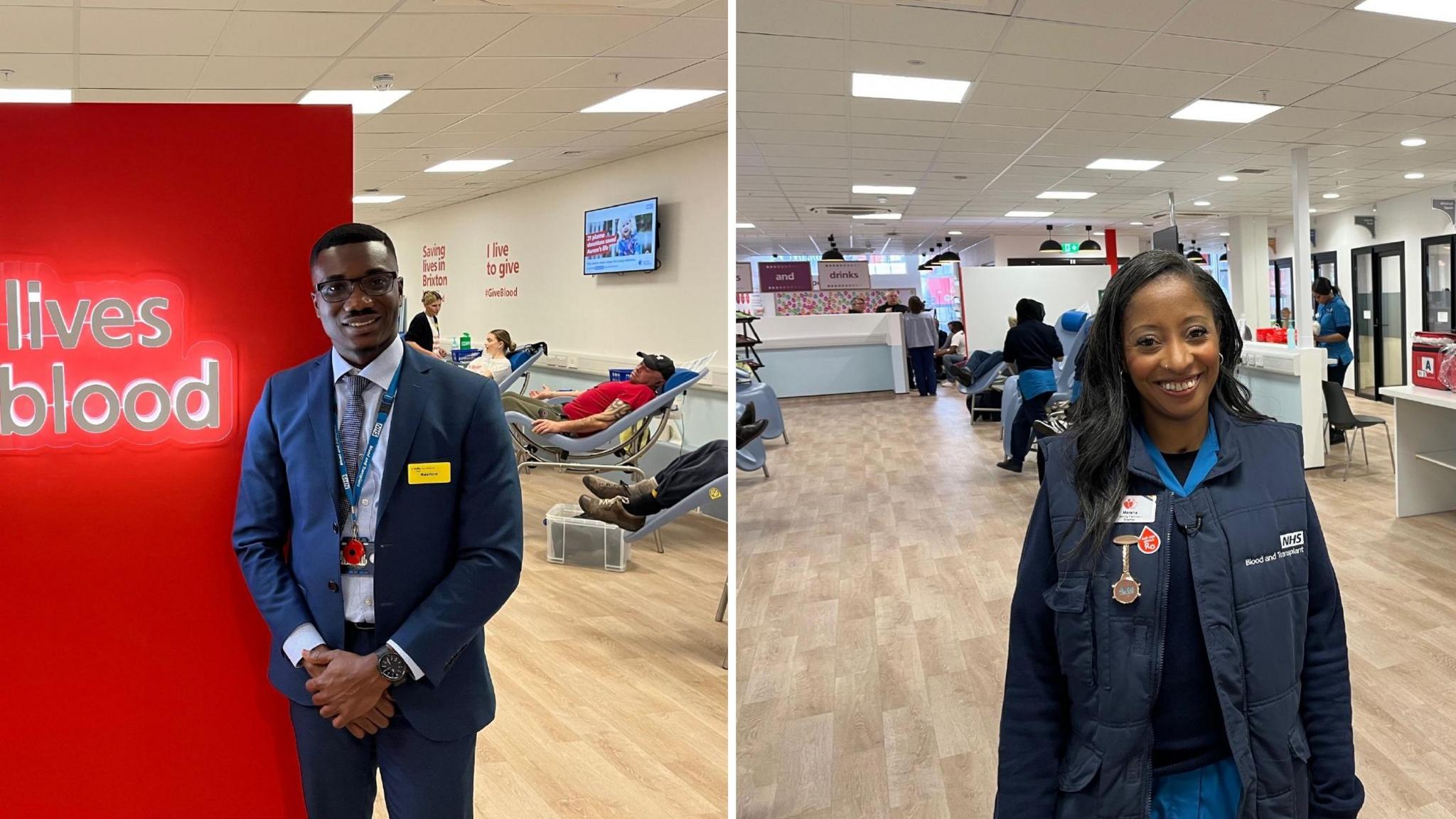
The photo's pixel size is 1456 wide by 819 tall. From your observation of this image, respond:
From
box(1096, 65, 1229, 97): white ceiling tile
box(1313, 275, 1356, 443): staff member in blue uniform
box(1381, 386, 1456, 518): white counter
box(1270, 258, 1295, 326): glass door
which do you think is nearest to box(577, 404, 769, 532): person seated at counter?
box(1096, 65, 1229, 97): white ceiling tile

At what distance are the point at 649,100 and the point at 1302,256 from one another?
593cm

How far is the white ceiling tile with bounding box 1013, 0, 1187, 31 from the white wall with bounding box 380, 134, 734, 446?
238 centimetres

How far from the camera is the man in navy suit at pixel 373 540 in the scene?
5.81 ft

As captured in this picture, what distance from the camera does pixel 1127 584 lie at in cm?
136

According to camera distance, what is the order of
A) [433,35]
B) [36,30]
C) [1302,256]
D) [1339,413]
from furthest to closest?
[1302,256]
[1339,413]
[433,35]
[36,30]

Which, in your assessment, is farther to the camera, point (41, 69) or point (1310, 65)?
point (1310, 65)

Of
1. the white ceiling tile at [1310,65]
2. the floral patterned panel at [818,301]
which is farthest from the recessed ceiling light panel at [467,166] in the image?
the floral patterned panel at [818,301]

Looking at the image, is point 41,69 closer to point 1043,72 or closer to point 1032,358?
point 1043,72

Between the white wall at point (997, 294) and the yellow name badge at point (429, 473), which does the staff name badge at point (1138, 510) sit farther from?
the white wall at point (997, 294)

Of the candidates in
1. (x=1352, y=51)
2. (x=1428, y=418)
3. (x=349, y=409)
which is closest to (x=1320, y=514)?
(x=1428, y=418)

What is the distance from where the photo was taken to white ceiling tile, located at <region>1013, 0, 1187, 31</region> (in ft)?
16.4

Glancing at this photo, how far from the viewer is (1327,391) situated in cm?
731

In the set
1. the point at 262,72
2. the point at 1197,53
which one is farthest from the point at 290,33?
the point at 1197,53

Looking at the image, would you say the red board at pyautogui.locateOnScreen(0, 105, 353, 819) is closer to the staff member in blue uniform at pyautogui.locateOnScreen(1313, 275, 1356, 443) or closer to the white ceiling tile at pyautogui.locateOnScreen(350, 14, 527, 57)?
the white ceiling tile at pyautogui.locateOnScreen(350, 14, 527, 57)
